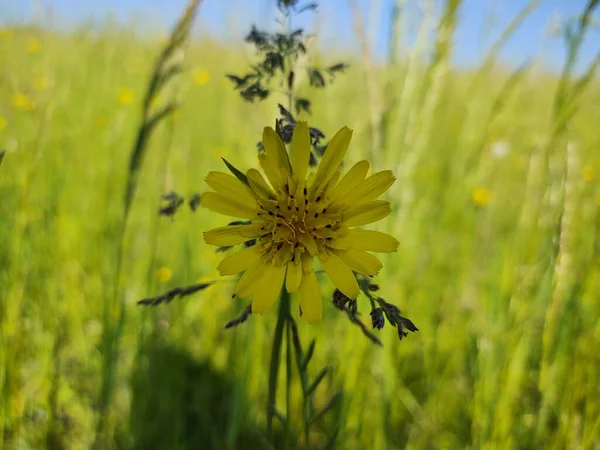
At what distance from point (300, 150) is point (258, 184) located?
0.28ft

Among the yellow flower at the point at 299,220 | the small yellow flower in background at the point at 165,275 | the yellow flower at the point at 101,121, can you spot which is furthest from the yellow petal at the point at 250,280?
the yellow flower at the point at 101,121

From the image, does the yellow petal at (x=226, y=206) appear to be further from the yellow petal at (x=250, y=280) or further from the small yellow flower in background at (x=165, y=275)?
the small yellow flower in background at (x=165, y=275)

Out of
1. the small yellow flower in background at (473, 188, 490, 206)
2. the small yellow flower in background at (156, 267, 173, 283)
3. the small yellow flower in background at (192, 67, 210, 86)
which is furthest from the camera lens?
the small yellow flower in background at (192, 67, 210, 86)

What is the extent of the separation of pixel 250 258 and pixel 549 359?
1.13m

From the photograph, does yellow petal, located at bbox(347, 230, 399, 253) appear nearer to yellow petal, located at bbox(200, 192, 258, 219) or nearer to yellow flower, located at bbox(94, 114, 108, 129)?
yellow petal, located at bbox(200, 192, 258, 219)

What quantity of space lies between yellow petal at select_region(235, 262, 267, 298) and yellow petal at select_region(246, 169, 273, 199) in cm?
12

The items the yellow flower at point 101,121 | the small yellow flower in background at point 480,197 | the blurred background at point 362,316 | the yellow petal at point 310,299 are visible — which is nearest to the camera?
the yellow petal at point 310,299

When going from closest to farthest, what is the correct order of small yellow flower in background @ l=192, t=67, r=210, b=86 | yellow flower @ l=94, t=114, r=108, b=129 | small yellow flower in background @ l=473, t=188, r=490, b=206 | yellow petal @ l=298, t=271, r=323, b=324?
yellow petal @ l=298, t=271, r=323, b=324
small yellow flower in background @ l=473, t=188, r=490, b=206
yellow flower @ l=94, t=114, r=108, b=129
small yellow flower in background @ l=192, t=67, r=210, b=86

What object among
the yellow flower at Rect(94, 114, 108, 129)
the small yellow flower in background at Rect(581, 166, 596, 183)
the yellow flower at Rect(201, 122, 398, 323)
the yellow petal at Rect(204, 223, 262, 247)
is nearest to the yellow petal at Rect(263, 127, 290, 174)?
the yellow flower at Rect(201, 122, 398, 323)

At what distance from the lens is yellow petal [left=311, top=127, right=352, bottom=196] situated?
717 mm

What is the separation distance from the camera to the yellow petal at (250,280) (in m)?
0.67

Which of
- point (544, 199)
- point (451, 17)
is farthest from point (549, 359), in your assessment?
point (451, 17)

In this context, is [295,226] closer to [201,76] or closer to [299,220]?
[299,220]

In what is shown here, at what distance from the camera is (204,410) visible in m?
1.59
